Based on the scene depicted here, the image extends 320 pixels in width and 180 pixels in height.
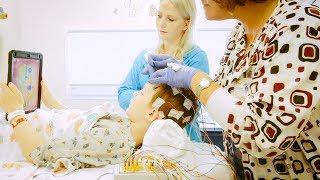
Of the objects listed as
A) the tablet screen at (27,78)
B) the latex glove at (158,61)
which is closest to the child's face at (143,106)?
the latex glove at (158,61)

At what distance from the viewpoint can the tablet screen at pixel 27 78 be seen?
1446mm

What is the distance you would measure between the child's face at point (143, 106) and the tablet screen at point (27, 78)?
50 centimetres

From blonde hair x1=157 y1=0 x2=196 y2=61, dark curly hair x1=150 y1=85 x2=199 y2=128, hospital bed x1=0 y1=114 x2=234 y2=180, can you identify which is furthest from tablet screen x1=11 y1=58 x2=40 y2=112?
blonde hair x1=157 y1=0 x2=196 y2=61

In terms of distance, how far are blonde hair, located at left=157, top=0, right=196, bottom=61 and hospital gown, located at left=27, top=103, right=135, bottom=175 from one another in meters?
0.55

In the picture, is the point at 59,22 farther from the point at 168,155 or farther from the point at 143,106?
the point at 168,155

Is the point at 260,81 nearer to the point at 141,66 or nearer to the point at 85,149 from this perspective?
the point at 85,149

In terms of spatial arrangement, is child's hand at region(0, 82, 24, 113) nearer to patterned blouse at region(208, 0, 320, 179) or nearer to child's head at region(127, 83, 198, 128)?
child's head at region(127, 83, 198, 128)

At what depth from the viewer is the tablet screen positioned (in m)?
1.45

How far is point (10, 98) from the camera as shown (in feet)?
4.45

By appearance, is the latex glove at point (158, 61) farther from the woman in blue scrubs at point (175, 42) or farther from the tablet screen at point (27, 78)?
the tablet screen at point (27, 78)

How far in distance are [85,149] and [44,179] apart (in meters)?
0.21

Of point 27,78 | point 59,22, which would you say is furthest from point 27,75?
point 59,22

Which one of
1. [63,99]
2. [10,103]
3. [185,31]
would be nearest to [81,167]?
[10,103]

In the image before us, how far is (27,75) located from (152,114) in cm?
63
